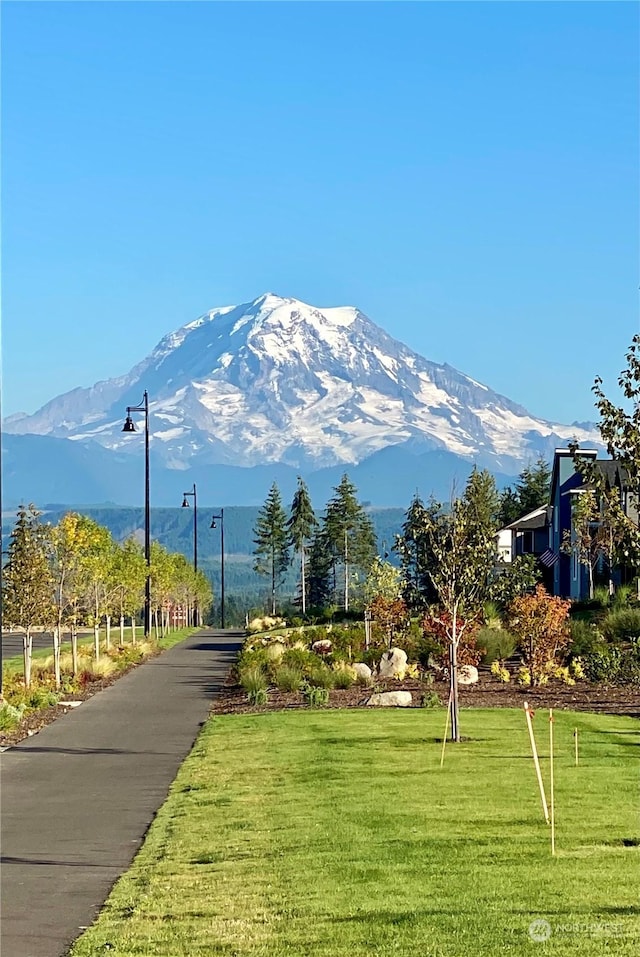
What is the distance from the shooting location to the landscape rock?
2839cm

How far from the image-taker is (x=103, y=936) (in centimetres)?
882

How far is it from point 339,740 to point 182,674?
1716 centimetres

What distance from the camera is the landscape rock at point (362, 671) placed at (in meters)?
28.4

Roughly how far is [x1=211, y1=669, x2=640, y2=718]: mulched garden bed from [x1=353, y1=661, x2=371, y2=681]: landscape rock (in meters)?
0.37

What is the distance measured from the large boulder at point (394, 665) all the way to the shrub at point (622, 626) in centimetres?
520

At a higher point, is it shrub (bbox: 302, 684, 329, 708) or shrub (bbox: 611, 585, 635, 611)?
shrub (bbox: 611, 585, 635, 611)

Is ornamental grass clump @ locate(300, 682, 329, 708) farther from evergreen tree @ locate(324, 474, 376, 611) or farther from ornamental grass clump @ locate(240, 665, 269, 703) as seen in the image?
evergreen tree @ locate(324, 474, 376, 611)

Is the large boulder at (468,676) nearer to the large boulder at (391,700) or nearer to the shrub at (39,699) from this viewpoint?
the large boulder at (391,700)

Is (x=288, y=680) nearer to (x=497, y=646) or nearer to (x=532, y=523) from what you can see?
(x=497, y=646)

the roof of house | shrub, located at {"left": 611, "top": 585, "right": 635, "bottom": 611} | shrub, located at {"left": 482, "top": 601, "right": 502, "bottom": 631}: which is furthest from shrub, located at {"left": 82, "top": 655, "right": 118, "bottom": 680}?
the roof of house

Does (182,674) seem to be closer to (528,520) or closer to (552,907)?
(552,907)

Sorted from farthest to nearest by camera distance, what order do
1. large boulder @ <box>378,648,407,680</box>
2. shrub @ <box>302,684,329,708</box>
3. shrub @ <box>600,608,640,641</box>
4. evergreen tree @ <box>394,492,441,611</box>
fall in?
shrub @ <box>600,608,640,641</box> → large boulder @ <box>378,648,407,680</box> → shrub @ <box>302,684,329,708</box> → evergreen tree @ <box>394,492,441,611</box>

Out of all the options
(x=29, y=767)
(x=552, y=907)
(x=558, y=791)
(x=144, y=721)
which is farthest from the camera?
(x=144, y=721)

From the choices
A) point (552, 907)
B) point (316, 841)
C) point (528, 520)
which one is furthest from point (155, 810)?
point (528, 520)
